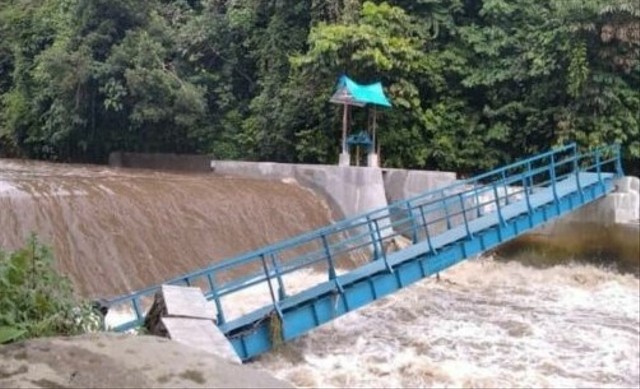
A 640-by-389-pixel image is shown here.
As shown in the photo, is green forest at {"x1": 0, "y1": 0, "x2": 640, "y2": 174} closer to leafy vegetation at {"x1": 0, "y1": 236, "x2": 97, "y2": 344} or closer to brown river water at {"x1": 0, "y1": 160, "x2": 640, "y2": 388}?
brown river water at {"x1": 0, "y1": 160, "x2": 640, "y2": 388}

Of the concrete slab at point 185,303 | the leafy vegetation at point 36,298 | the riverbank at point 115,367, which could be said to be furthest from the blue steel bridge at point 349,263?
the riverbank at point 115,367

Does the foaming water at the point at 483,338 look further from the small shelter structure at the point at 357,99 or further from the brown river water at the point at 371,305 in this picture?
the small shelter structure at the point at 357,99

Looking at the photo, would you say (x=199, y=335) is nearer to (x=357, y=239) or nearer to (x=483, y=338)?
(x=483, y=338)

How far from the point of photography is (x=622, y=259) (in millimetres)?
14086

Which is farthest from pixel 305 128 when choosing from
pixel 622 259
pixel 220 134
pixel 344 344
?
pixel 344 344

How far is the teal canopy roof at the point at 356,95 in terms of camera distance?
51.6 feet

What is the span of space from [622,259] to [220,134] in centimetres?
1105

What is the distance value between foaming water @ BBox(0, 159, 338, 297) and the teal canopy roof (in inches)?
104

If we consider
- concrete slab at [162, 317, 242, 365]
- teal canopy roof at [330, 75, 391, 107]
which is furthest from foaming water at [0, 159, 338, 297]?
concrete slab at [162, 317, 242, 365]

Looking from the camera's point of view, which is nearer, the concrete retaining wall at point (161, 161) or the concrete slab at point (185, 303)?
the concrete slab at point (185, 303)

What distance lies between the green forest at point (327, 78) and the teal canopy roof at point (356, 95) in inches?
42.5

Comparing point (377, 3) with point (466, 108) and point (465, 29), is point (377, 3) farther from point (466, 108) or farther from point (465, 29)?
point (466, 108)

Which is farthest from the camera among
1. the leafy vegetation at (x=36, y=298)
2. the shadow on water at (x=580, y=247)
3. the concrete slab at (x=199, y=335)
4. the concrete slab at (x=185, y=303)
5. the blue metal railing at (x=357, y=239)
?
the shadow on water at (x=580, y=247)

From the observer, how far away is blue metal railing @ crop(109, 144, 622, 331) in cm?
838
